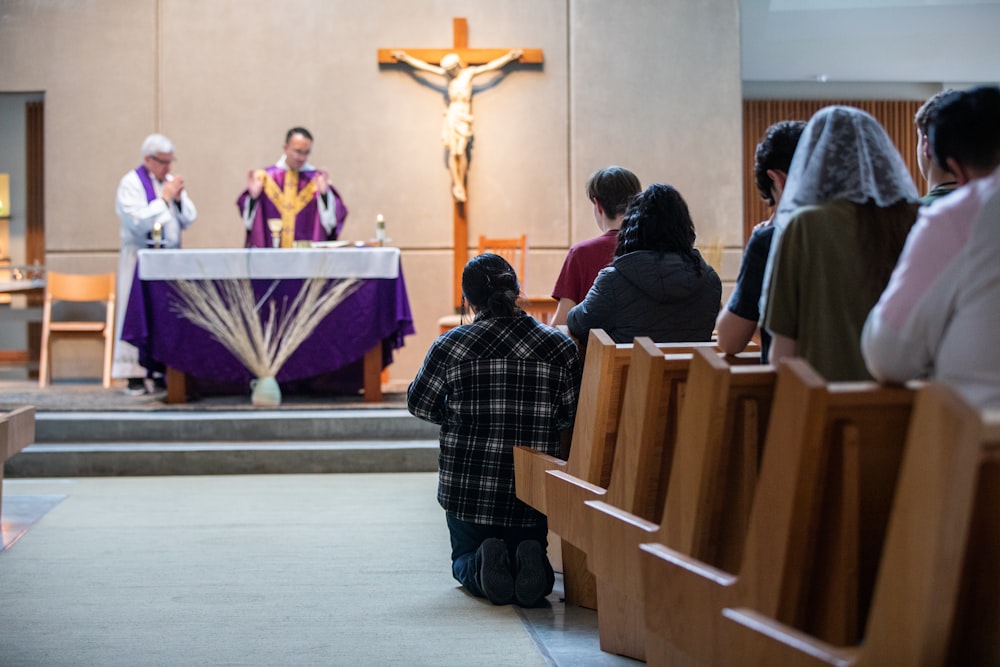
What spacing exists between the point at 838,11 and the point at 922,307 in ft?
28.7

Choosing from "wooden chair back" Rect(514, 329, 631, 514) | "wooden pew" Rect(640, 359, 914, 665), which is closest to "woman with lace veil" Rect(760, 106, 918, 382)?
"wooden pew" Rect(640, 359, 914, 665)

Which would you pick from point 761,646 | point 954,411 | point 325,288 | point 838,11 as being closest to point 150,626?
point 761,646

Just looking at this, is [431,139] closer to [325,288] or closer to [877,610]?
[325,288]

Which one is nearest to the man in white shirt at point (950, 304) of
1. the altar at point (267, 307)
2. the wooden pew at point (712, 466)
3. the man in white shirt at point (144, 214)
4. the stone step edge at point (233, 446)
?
the wooden pew at point (712, 466)

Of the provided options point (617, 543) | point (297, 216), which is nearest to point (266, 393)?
point (297, 216)

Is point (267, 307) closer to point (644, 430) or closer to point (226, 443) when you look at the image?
point (226, 443)

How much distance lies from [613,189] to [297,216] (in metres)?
3.99

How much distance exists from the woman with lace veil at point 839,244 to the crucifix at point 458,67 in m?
6.04

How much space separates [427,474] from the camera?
5672 millimetres

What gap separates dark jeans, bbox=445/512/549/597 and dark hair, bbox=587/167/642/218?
1046mm

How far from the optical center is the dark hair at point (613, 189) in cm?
367

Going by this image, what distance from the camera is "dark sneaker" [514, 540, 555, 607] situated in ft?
10.6

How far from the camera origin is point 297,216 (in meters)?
7.30

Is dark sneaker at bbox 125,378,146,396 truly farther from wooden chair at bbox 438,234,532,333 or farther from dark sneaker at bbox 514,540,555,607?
dark sneaker at bbox 514,540,555,607
